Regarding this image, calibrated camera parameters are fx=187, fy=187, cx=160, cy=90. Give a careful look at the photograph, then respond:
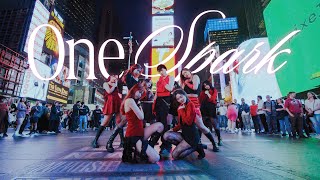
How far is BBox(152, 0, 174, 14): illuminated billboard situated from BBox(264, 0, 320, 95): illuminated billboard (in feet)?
123

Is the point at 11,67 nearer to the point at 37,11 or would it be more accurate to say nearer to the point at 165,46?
the point at 37,11

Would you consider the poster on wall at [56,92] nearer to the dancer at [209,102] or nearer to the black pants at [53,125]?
the black pants at [53,125]

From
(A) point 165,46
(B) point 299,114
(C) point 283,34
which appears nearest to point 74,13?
(A) point 165,46

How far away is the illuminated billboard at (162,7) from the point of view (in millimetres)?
48550

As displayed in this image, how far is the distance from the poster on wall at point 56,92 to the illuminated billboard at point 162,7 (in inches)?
1160

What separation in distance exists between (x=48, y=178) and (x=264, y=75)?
31694 mm

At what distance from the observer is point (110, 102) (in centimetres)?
421

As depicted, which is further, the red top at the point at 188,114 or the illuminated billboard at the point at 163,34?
the illuminated billboard at the point at 163,34

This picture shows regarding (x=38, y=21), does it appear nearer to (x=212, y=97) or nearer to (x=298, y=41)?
(x=212, y=97)

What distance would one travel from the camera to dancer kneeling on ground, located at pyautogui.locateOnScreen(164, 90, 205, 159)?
3.05 metres

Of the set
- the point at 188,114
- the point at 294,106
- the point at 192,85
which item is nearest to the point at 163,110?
the point at 188,114

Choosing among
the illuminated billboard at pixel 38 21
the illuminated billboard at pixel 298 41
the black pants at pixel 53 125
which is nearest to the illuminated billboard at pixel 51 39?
the illuminated billboard at pixel 38 21

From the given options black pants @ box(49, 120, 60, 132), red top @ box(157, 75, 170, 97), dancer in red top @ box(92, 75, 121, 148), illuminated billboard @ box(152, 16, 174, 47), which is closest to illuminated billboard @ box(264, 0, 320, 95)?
red top @ box(157, 75, 170, 97)

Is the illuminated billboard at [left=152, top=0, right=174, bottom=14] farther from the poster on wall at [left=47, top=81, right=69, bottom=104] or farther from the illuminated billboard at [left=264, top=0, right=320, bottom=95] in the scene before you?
the illuminated billboard at [left=264, top=0, right=320, bottom=95]
